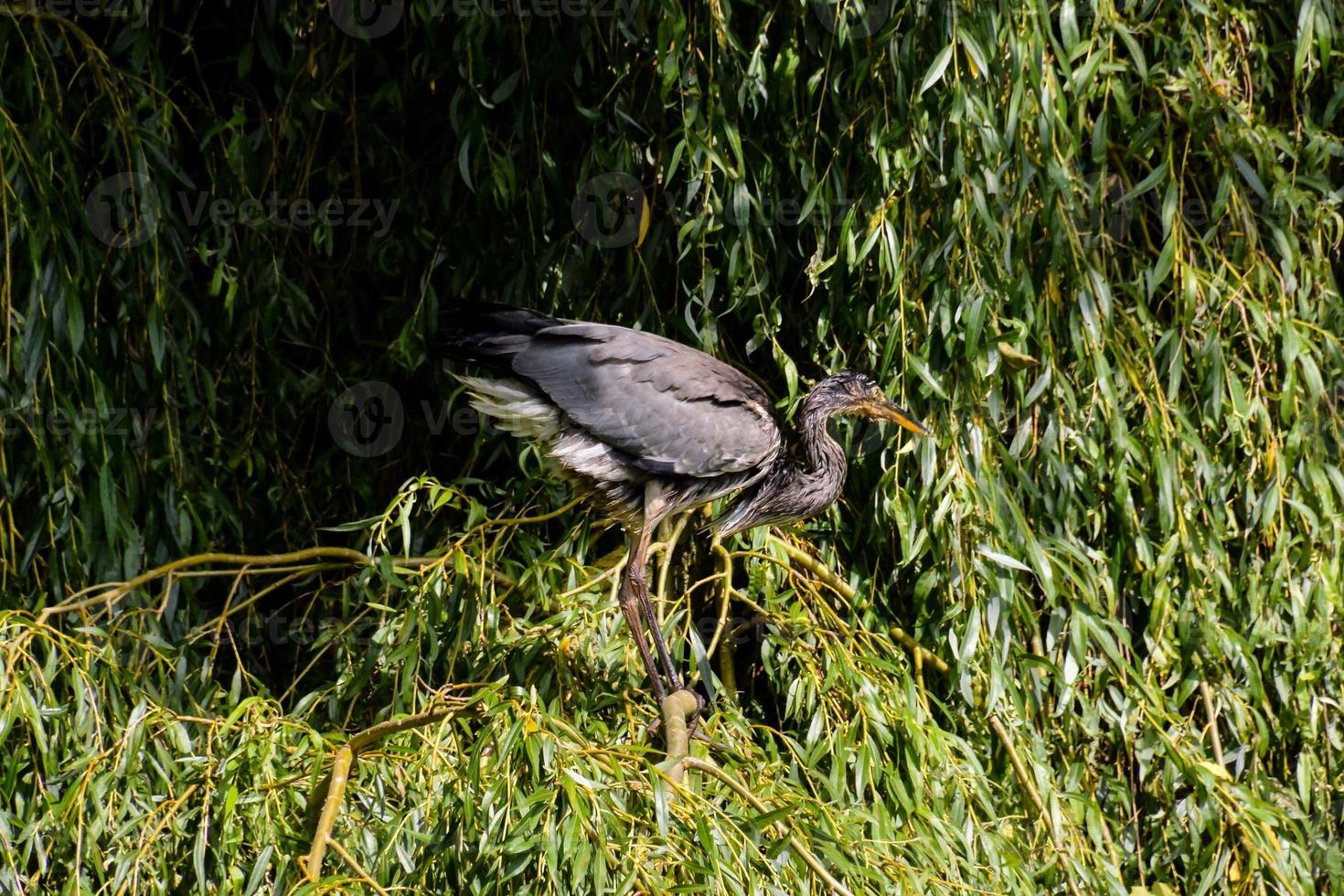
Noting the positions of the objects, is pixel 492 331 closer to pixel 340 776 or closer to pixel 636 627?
pixel 636 627

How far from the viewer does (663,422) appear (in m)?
3.78

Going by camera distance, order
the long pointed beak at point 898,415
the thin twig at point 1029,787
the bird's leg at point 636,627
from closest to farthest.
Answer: the thin twig at point 1029,787 → the long pointed beak at point 898,415 → the bird's leg at point 636,627

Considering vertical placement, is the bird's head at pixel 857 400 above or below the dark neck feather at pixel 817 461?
above

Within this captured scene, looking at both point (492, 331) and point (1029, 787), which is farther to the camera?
point (492, 331)

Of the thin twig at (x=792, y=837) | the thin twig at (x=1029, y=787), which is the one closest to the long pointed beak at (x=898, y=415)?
the thin twig at (x=1029, y=787)

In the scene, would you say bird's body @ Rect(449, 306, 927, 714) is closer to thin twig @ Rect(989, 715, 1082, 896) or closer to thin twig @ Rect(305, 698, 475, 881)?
thin twig @ Rect(989, 715, 1082, 896)

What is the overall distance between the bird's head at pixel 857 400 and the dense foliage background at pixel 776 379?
78mm

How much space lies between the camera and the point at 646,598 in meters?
3.68

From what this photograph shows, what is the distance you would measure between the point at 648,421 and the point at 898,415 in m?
0.68

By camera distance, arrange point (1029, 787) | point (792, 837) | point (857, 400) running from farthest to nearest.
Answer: point (857, 400), point (1029, 787), point (792, 837)

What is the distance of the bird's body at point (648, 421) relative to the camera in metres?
3.63

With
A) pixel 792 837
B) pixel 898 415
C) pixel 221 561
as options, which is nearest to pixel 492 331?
pixel 221 561

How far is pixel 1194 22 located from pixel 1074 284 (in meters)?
0.78

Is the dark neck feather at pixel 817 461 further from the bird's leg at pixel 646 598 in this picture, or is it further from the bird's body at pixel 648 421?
the bird's leg at pixel 646 598
